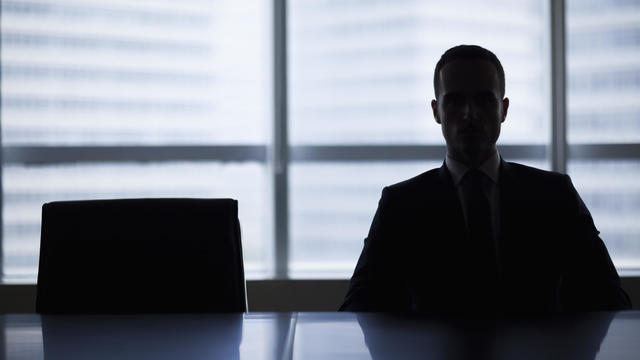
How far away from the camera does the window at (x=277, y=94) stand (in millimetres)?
2912

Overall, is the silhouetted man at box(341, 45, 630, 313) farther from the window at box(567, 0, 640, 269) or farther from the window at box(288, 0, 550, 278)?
the window at box(567, 0, 640, 269)

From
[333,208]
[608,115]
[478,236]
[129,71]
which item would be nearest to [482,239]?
[478,236]

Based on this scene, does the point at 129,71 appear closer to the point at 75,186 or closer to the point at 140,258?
the point at 75,186

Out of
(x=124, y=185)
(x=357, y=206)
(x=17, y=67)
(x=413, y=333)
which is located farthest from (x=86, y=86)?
(x=413, y=333)

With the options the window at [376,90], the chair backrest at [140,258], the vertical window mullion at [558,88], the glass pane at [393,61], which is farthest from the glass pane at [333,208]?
the chair backrest at [140,258]

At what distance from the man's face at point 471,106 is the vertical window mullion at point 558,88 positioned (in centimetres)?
170

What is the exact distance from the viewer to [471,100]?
140 centimetres

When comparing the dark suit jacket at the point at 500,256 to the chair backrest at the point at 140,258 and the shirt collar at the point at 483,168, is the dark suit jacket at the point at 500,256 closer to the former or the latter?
the shirt collar at the point at 483,168

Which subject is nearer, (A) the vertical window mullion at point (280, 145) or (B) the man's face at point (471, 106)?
(B) the man's face at point (471, 106)

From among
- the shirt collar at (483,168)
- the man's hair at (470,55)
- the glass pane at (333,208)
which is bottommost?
the glass pane at (333,208)

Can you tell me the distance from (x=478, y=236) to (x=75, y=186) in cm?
230

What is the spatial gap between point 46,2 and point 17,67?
1.23 ft

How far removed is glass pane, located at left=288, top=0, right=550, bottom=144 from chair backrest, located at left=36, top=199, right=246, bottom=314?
162cm

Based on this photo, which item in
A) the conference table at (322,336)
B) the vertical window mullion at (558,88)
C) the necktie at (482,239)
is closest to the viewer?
the conference table at (322,336)
